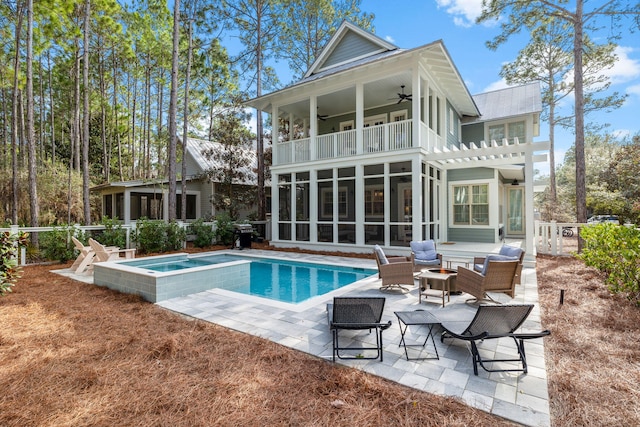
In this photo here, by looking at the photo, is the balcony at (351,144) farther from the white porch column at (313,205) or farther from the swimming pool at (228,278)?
the swimming pool at (228,278)

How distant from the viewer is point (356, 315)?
11.8ft

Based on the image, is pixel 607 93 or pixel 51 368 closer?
pixel 51 368

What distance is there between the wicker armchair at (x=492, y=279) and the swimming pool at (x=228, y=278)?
2.82 meters

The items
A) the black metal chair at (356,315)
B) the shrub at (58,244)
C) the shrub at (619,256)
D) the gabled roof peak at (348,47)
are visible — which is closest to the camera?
the black metal chair at (356,315)

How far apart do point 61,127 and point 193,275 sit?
2374 centimetres

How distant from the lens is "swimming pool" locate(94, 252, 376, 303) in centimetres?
590

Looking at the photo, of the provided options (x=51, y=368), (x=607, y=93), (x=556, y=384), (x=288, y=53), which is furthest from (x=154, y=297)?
(x=607, y=93)

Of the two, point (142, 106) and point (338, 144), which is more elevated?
point (142, 106)

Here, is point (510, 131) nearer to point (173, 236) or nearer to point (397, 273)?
point (397, 273)

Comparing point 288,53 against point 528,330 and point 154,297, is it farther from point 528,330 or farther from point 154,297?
point 528,330

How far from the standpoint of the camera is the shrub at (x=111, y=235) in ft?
34.5

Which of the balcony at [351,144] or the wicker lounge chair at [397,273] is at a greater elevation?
the balcony at [351,144]

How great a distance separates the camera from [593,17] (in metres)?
11.1

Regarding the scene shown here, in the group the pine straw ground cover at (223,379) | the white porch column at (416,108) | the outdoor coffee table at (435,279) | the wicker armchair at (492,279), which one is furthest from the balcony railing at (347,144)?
the pine straw ground cover at (223,379)
